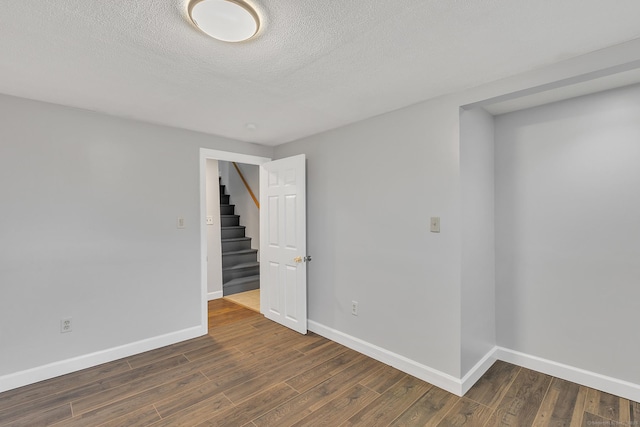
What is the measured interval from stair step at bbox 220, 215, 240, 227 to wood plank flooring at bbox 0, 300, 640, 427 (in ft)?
11.5

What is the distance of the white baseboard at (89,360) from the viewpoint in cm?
233

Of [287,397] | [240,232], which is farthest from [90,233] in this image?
[240,232]

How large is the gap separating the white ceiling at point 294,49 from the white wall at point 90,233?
14.0 inches

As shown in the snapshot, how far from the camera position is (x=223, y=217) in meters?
6.21

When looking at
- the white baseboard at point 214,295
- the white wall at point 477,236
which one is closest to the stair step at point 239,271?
the white baseboard at point 214,295

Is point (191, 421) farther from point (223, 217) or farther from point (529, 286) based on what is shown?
point (223, 217)

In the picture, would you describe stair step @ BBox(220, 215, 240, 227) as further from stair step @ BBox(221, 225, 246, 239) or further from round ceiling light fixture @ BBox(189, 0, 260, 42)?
round ceiling light fixture @ BBox(189, 0, 260, 42)

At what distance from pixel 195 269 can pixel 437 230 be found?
2.53 metres

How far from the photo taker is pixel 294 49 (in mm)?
1675

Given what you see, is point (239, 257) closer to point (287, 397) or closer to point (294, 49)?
point (287, 397)

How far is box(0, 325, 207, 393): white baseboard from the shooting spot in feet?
7.65

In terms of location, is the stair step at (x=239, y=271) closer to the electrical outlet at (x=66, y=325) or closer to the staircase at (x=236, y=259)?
the staircase at (x=236, y=259)

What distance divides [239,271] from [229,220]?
1383 mm

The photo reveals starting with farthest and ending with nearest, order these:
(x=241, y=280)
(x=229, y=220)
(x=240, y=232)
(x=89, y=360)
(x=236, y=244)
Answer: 1. (x=229, y=220)
2. (x=240, y=232)
3. (x=236, y=244)
4. (x=241, y=280)
5. (x=89, y=360)
